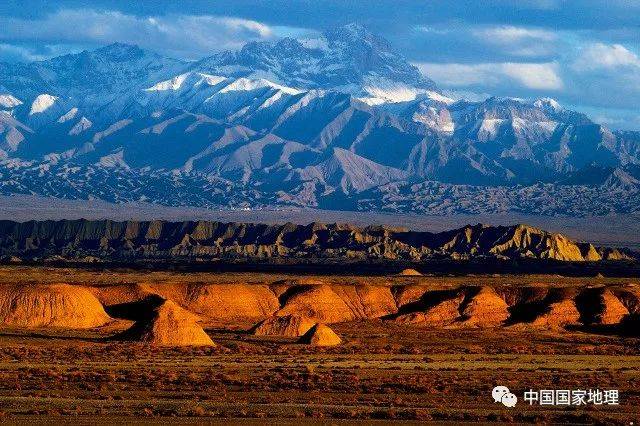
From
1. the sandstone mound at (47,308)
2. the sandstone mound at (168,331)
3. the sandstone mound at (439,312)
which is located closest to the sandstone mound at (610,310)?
the sandstone mound at (439,312)

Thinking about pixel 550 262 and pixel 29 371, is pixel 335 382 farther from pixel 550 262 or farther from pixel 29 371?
pixel 550 262

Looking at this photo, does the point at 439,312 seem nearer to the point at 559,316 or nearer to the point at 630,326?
the point at 559,316

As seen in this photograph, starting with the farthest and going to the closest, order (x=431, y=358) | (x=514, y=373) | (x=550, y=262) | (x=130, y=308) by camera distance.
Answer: (x=550, y=262) < (x=130, y=308) < (x=431, y=358) < (x=514, y=373)

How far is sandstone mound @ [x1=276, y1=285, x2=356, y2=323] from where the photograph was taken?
114m

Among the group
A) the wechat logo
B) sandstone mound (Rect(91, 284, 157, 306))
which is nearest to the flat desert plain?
sandstone mound (Rect(91, 284, 157, 306))

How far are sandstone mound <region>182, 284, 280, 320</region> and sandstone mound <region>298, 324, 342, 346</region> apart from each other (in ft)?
87.2

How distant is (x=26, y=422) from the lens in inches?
1807

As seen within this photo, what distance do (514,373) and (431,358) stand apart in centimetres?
1049

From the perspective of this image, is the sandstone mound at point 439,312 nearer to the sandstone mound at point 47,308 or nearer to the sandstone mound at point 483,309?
the sandstone mound at point 483,309

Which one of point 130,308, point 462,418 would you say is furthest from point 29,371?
point 130,308

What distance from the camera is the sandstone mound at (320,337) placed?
283ft

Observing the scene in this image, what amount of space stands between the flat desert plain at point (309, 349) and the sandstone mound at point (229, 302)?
0.14 m

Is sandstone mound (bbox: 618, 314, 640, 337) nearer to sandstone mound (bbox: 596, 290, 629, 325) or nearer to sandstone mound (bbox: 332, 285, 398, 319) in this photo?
sandstone mound (bbox: 596, 290, 629, 325)

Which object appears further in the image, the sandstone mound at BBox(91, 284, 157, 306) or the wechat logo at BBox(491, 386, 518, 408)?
the sandstone mound at BBox(91, 284, 157, 306)
